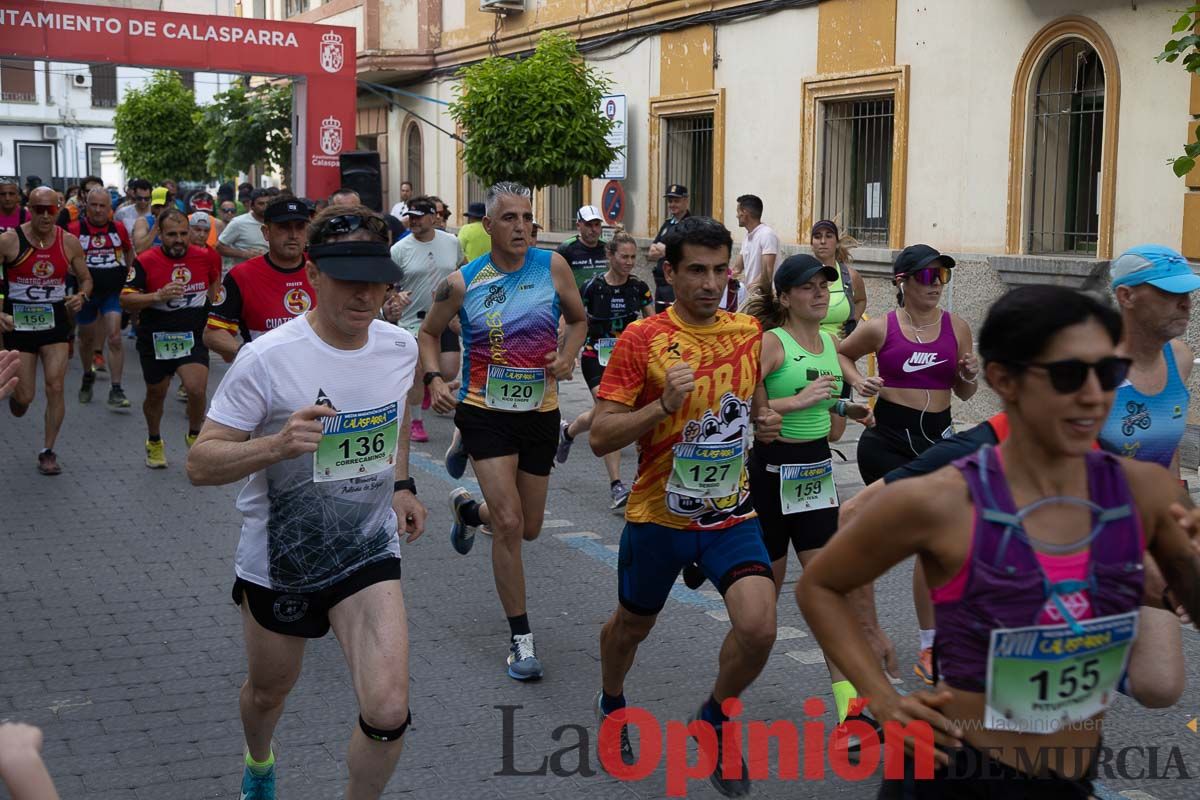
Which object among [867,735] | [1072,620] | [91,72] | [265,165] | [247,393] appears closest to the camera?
[1072,620]

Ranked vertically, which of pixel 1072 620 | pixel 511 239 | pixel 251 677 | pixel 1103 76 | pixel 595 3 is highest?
pixel 595 3

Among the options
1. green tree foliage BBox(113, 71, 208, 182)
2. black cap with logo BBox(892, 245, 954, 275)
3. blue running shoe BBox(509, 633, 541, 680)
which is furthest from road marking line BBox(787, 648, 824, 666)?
green tree foliage BBox(113, 71, 208, 182)

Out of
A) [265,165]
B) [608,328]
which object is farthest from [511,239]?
[265,165]

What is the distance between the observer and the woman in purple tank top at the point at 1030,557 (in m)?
2.55

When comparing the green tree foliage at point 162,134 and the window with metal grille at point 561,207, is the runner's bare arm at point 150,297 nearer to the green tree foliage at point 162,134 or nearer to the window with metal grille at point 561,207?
the window with metal grille at point 561,207

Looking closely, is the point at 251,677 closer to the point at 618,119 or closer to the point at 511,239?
the point at 511,239

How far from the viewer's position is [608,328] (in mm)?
10516

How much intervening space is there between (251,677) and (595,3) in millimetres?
17332

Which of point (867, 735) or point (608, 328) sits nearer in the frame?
point (867, 735)

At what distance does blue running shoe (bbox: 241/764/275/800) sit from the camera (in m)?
4.34

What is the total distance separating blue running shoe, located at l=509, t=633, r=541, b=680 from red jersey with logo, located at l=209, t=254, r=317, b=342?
241 centimetres

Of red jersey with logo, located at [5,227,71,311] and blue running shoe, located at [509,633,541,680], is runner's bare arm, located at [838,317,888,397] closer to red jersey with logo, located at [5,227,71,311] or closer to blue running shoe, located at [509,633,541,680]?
blue running shoe, located at [509,633,541,680]

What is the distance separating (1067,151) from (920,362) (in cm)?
719

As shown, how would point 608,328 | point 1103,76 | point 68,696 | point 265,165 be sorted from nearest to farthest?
point 68,696 → point 608,328 → point 1103,76 → point 265,165
